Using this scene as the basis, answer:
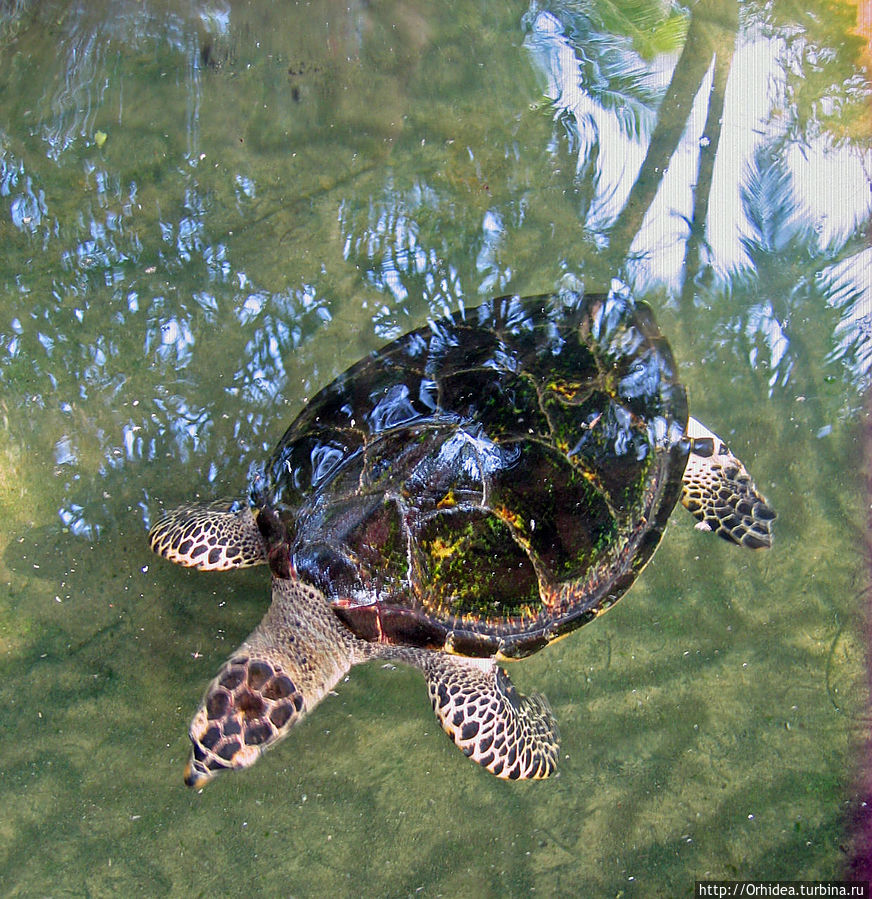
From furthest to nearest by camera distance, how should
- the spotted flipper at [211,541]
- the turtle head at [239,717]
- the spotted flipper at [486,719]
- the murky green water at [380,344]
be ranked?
the murky green water at [380,344], the spotted flipper at [211,541], the spotted flipper at [486,719], the turtle head at [239,717]

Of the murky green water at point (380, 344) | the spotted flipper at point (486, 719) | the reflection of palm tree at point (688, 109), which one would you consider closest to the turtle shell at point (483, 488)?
the spotted flipper at point (486, 719)

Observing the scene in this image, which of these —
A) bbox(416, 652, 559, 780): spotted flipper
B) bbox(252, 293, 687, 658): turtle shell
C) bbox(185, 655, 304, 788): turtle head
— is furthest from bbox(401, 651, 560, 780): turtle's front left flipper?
bbox(185, 655, 304, 788): turtle head

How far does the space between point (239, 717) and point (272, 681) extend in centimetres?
20

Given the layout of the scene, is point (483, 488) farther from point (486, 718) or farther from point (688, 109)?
point (688, 109)

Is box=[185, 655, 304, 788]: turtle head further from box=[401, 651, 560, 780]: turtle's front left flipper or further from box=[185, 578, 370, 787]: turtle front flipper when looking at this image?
box=[401, 651, 560, 780]: turtle's front left flipper

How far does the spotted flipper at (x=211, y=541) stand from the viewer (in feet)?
11.0

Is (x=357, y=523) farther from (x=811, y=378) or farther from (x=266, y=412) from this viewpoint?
(x=811, y=378)

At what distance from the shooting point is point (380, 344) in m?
4.04

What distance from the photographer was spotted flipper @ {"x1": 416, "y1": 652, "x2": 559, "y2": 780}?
3.14m

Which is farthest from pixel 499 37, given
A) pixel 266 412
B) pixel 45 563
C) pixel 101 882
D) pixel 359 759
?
pixel 101 882

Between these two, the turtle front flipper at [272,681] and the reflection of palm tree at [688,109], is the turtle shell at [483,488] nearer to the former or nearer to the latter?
the turtle front flipper at [272,681]

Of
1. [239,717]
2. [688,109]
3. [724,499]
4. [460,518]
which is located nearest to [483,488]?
[460,518]

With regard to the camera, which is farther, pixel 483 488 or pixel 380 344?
pixel 380 344

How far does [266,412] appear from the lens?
3.88 metres
